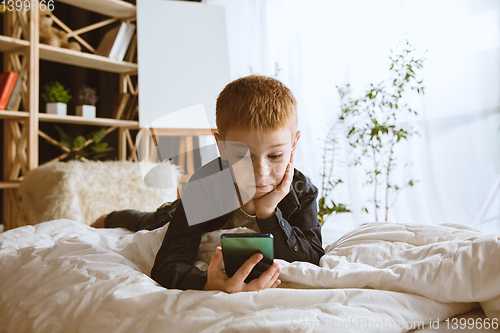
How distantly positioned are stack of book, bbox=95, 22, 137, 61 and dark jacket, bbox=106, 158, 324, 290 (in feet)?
7.44

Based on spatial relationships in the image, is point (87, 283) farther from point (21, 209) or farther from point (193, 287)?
point (21, 209)

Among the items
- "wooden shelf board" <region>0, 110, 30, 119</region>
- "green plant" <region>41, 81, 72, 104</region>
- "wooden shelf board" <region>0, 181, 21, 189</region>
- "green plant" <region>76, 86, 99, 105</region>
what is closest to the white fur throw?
"wooden shelf board" <region>0, 181, 21, 189</region>

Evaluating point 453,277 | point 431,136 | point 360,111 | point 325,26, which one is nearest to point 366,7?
point 325,26

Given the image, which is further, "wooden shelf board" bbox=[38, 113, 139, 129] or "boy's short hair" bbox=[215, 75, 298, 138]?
"wooden shelf board" bbox=[38, 113, 139, 129]

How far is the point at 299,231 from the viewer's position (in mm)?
876

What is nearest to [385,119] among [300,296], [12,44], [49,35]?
[300,296]

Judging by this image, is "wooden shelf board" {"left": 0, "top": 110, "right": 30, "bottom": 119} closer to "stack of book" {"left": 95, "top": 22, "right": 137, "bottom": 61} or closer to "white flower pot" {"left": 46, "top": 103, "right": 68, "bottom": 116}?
"white flower pot" {"left": 46, "top": 103, "right": 68, "bottom": 116}

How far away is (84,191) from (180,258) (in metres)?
1.39

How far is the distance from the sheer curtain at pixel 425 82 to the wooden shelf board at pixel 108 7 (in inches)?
43.0

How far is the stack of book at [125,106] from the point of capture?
112 inches

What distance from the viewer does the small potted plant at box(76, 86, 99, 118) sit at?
2.65 metres

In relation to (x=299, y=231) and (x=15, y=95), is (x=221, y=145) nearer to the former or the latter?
(x=299, y=231)

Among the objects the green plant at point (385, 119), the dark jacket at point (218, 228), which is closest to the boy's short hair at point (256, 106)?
the dark jacket at point (218, 228)

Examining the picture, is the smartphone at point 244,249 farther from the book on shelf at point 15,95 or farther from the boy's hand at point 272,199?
the book on shelf at point 15,95
